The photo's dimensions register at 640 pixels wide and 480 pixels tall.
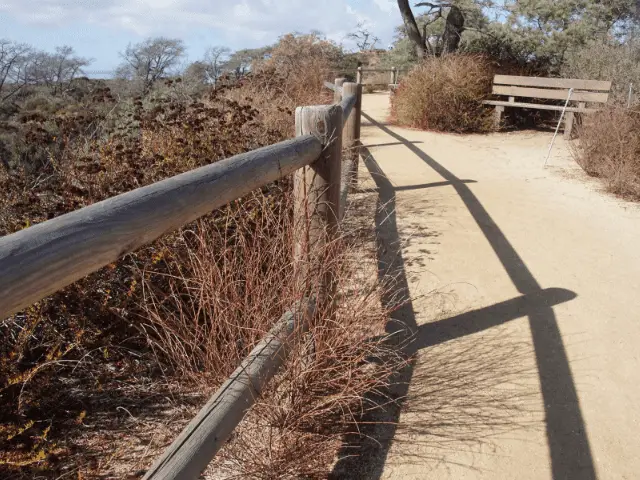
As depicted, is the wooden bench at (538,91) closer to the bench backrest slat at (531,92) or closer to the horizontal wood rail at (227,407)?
the bench backrest slat at (531,92)

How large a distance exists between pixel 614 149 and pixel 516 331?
174 inches

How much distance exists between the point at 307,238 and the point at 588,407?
1.64 m

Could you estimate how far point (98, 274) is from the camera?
2826 millimetres

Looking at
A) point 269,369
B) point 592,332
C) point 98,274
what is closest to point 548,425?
point 592,332

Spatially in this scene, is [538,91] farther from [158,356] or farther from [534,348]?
[158,356]

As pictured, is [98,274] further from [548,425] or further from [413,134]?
[413,134]

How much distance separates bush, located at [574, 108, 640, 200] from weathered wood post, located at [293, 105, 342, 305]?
16.4 ft

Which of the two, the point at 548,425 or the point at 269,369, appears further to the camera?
the point at 548,425

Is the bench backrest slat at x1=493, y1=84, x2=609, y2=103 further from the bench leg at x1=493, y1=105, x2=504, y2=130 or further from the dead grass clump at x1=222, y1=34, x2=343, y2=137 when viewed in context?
the dead grass clump at x1=222, y1=34, x2=343, y2=137

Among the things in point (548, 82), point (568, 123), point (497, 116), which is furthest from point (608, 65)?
point (497, 116)

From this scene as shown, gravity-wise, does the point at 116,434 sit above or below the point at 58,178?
below

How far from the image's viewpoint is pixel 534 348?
308cm

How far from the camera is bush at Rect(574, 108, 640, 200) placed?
20.4 ft

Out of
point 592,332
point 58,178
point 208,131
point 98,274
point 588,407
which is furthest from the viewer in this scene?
point 208,131
